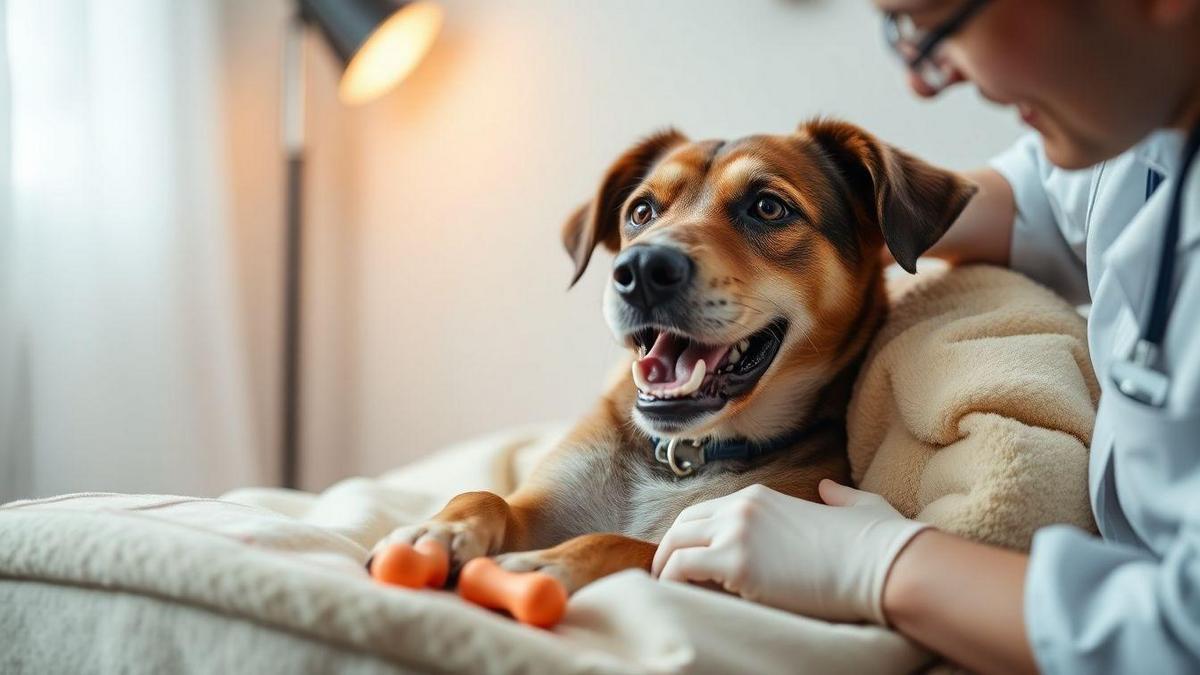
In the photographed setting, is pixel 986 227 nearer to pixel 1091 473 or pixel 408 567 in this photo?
pixel 1091 473

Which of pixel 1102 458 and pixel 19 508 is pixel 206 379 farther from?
pixel 1102 458

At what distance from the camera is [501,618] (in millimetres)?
919

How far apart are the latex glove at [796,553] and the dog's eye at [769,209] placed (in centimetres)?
53

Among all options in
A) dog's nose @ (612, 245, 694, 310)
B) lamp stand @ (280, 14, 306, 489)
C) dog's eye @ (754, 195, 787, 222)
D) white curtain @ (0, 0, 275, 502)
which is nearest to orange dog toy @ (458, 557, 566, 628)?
dog's nose @ (612, 245, 694, 310)

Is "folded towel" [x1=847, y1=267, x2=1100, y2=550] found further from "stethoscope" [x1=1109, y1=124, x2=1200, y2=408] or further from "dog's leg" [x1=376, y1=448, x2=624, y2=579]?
"dog's leg" [x1=376, y1=448, x2=624, y2=579]

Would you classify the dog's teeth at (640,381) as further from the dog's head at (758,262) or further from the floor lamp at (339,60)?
the floor lamp at (339,60)

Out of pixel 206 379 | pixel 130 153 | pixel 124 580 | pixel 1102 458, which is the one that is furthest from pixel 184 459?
pixel 1102 458

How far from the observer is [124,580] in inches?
37.8

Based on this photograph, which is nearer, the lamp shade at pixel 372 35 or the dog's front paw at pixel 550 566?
the dog's front paw at pixel 550 566

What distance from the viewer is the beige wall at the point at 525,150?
2475 mm

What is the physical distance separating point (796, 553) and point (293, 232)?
7.40 ft

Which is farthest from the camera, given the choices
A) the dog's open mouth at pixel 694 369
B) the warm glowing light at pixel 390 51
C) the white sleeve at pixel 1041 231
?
the warm glowing light at pixel 390 51

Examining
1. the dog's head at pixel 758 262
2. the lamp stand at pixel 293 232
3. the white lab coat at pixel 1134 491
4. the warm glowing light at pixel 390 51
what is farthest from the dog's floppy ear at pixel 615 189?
the lamp stand at pixel 293 232

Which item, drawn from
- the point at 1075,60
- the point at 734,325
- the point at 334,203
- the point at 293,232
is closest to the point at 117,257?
the point at 293,232
